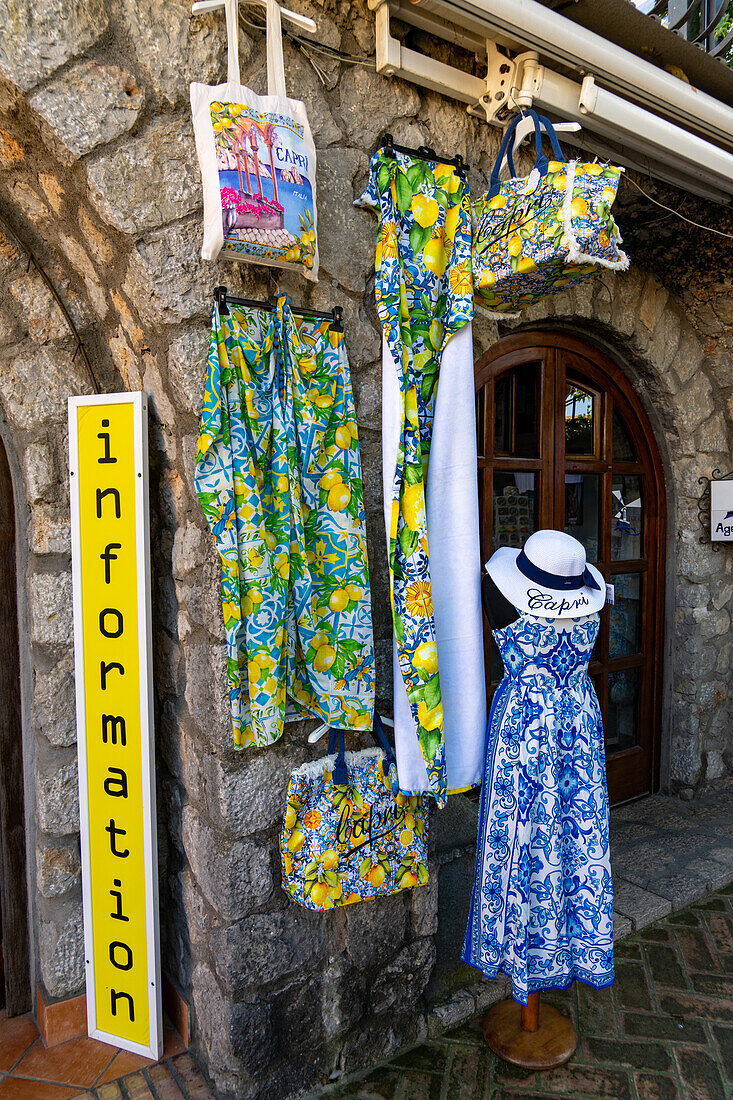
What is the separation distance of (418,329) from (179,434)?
73 cm

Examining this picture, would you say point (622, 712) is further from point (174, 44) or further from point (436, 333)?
point (174, 44)

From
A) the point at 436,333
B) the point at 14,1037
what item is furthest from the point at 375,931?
the point at 436,333

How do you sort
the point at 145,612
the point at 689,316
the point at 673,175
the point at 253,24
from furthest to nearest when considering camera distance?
the point at 689,316 < the point at 673,175 < the point at 145,612 < the point at 253,24

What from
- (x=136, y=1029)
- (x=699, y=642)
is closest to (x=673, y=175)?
(x=699, y=642)

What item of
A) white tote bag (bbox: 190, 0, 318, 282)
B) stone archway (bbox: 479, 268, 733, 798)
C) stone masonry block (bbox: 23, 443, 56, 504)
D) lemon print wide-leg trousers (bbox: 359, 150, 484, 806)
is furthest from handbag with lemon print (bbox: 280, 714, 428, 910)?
stone archway (bbox: 479, 268, 733, 798)

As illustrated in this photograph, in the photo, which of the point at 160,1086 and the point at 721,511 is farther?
the point at 721,511

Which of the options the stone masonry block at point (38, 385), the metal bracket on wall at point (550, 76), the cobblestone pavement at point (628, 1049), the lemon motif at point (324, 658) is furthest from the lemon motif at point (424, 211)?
the cobblestone pavement at point (628, 1049)

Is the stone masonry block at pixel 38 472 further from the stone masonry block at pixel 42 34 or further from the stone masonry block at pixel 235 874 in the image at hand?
the stone masonry block at pixel 235 874

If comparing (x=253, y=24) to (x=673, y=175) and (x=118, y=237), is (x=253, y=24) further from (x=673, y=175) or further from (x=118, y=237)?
(x=673, y=175)

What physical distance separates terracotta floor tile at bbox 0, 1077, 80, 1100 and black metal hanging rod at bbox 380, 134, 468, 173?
9.21 feet

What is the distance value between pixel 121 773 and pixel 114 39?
190 cm

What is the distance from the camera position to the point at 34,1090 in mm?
1924

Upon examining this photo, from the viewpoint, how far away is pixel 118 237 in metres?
1.67

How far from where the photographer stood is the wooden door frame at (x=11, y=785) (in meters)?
2.13
